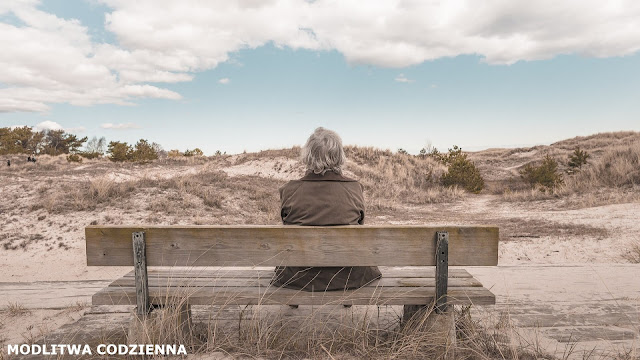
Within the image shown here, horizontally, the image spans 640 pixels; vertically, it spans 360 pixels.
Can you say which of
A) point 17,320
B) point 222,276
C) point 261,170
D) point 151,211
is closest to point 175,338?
point 222,276

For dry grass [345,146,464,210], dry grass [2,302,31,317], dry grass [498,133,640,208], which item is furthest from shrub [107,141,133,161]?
dry grass [2,302,31,317]

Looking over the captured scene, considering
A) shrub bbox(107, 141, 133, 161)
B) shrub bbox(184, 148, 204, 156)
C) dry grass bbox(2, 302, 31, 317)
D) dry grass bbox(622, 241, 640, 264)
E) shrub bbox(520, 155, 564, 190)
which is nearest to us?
A: dry grass bbox(2, 302, 31, 317)

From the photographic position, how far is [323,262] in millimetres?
2744

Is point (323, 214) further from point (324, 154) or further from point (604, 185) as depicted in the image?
point (604, 185)

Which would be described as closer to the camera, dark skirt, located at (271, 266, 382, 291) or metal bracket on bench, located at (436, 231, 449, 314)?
metal bracket on bench, located at (436, 231, 449, 314)

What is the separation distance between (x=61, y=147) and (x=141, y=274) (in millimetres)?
51772

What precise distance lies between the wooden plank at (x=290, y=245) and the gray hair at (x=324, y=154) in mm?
644

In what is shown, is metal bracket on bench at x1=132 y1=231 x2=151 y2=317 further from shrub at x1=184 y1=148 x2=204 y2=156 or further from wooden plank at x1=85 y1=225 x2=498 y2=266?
shrub at x1=184 y1=148 x2=204 y2=156

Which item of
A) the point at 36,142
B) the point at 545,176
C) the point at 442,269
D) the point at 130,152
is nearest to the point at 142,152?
the point at 130,152

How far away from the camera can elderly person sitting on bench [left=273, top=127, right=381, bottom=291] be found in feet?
10.1

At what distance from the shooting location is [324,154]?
318 cm

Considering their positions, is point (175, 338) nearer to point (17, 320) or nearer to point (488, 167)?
point (17, 320)

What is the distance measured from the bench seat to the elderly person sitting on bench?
0.29ft

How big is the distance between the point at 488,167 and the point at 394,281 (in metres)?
31.6
